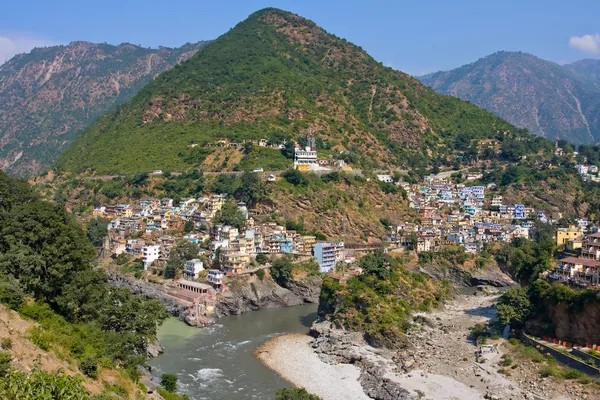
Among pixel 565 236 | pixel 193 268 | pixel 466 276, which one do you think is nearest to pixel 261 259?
pixel 193 268

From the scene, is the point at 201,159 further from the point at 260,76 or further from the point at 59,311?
the point at 59,311

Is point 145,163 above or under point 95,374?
above

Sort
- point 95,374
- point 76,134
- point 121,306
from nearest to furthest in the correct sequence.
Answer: point 95,374 → point 121,306 → point 76,134

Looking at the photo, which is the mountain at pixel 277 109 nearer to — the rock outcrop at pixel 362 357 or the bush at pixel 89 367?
the rock outcrop at pixel 362 357

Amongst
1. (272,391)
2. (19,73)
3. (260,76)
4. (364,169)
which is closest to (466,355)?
(272,391)

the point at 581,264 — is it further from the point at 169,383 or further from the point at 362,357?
the point at 169,383

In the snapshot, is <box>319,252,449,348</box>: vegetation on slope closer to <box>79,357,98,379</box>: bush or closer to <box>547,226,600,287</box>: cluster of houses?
<box>547,226,600,287</box>: cluster of houses
